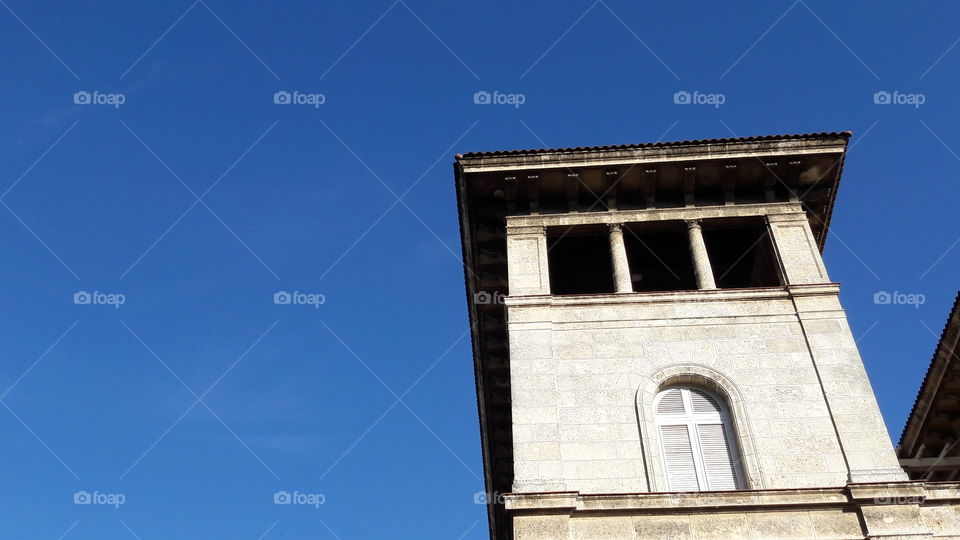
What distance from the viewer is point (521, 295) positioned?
2044 centimetres

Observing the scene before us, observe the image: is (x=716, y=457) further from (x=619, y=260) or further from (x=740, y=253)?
(x=740, y=253)

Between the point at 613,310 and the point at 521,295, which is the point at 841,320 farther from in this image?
the point at 521,295

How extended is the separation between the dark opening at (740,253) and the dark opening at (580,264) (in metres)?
2.87

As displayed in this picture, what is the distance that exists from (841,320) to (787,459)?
3977mm

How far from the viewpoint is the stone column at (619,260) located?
20.9m

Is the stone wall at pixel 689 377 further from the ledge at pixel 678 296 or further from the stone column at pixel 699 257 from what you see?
the stone column at pixel 699 257

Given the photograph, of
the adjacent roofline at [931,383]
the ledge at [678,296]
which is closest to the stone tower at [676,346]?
the ledge at [678,296]

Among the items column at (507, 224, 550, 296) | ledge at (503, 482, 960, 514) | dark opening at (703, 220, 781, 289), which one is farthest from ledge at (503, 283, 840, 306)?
ledge at (503, 482, 960, 514)

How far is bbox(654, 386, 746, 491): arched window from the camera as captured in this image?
56.1 ft

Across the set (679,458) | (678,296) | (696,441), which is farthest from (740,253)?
(679,458)

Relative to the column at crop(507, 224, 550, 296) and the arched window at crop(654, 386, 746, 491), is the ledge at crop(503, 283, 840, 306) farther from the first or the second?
the arched window at crop(654, 386, 746, 491)

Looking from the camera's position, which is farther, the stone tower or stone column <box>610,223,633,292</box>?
stone column <box>610,223,633,292</box>

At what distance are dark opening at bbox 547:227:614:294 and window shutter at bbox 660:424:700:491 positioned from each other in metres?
6.73

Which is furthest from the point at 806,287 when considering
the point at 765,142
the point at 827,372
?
the point at 765,142
